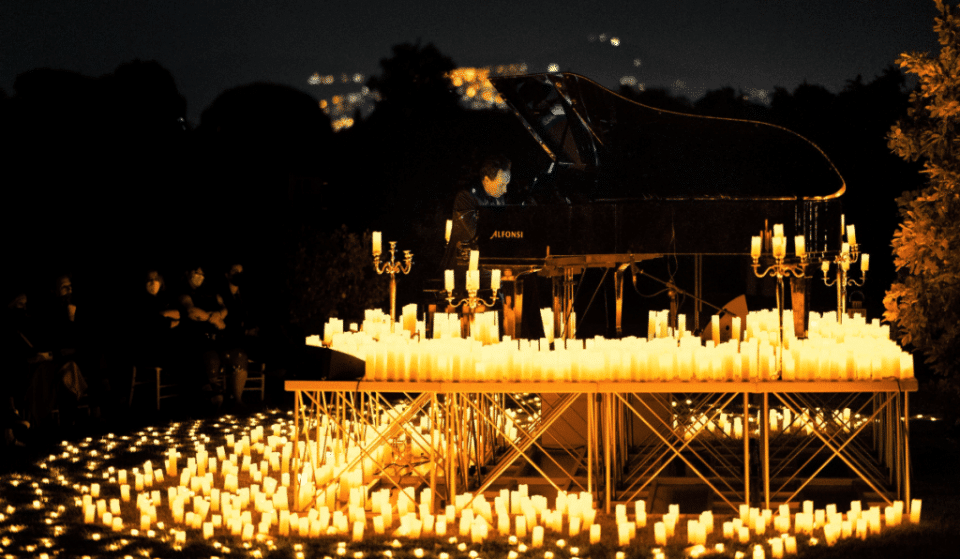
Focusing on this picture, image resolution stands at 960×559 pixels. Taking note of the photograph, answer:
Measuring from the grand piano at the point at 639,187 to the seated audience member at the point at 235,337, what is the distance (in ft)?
13.1

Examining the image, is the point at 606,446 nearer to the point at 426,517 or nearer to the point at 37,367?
the point at 426,517

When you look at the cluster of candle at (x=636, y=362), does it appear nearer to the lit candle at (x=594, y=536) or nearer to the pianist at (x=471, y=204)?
the lit candle at (x=594, y=536)

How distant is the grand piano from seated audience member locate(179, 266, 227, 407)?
12.9 ft

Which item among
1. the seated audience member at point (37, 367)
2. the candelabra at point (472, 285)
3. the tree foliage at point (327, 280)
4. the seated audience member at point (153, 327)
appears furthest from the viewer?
the tree foliage at point (327, 280)

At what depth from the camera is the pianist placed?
10.5 m

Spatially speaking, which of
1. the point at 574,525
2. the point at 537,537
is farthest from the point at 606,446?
the point at 537,537

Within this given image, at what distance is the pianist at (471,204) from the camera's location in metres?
10.5

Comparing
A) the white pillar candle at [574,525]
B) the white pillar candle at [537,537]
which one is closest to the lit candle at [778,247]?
the white pillar candle at [574,525]

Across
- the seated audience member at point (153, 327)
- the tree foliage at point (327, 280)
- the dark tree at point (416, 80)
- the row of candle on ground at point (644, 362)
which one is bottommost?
the row of candle on ground at point (644, 362)

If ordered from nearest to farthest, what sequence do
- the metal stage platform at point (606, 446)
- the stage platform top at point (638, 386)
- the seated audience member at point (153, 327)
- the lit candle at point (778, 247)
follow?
the lit candle at point (778, 247) < the stage platform top at point (638, 386) < the metal stage platform at point (606, 446) < the seated audience member at point (153, 327)

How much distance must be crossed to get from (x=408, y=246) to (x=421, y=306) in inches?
92.6

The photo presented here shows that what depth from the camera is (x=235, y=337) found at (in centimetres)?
1323

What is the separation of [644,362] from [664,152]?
14.2 feet

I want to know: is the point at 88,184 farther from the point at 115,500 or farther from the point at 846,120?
the point at 846,120
